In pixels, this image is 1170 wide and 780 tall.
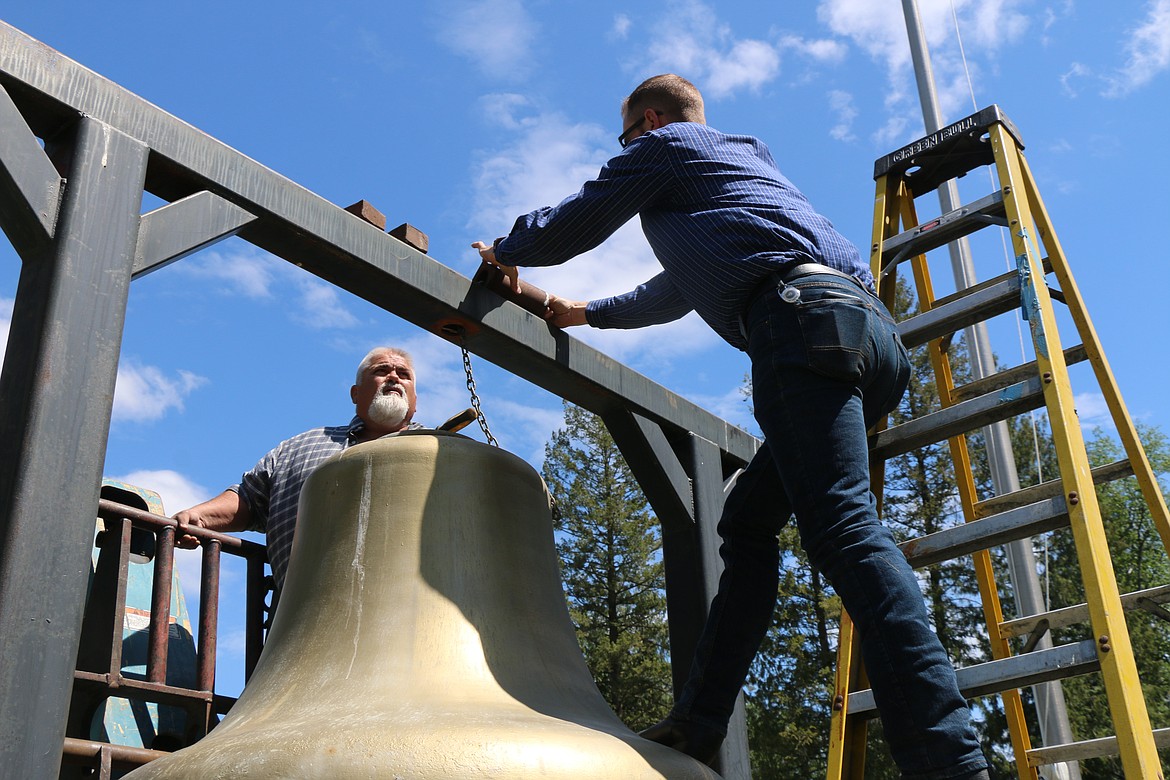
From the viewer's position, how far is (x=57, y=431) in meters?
2.05

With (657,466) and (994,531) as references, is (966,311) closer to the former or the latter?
(994,531)

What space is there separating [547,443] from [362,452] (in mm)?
22762

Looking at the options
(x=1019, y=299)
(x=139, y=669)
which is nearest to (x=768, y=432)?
(x=1019, y=299)

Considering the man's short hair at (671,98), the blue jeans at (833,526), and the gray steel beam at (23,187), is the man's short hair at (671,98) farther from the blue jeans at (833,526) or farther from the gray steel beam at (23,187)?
the gray steel beam at (23,187)

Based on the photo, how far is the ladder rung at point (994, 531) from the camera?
8.97ft

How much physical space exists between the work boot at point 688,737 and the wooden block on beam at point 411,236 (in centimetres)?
143

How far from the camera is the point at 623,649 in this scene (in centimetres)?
2267

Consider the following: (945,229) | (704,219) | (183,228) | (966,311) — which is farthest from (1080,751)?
(183,228)

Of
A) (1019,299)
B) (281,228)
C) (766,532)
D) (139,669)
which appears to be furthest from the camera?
(139,669)

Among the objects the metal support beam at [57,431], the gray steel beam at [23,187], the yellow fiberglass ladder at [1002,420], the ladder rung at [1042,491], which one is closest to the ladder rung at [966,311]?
the yellow fiberglass ladder at [1002,420]

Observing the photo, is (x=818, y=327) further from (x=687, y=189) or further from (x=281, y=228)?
(x=281, y=228)

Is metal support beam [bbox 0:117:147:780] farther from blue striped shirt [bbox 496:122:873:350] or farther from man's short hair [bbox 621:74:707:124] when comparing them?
man's short hair [bbox 621:74:707:124]

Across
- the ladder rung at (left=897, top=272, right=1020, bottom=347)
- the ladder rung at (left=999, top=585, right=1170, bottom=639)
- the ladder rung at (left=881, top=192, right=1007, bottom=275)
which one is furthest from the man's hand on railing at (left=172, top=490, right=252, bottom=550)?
the ladder rung at (left=999, top=585, right=1170, bottom=639)

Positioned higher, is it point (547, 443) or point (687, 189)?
point (547, 443)
